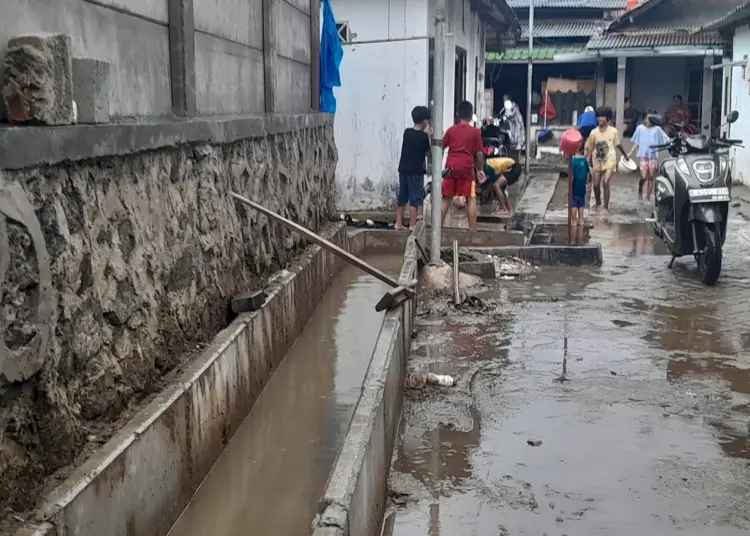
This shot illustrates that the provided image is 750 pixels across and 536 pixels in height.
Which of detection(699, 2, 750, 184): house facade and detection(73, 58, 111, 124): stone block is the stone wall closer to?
detection(73, 58, 111, 124): stone block

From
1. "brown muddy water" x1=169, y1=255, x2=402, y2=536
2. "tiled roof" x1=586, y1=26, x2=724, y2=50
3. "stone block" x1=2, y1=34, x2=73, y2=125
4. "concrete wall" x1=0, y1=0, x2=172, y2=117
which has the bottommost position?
"brown muddy water" x1=169, y1=255, x2=402, y2=536

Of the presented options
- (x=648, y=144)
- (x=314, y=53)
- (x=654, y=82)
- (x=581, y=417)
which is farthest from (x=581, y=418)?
(x=654, y=82)

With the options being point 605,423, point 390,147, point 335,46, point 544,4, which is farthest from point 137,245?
point 544,4

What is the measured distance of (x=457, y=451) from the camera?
16.3ft

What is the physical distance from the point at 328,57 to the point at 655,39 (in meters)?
14.5

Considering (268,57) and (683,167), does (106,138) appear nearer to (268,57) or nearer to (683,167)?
(268,57)

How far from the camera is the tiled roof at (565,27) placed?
27.1 meters

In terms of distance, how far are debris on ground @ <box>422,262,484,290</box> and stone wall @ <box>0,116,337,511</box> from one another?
2.50m

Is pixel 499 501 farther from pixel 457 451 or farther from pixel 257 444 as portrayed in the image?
pixel 257 444

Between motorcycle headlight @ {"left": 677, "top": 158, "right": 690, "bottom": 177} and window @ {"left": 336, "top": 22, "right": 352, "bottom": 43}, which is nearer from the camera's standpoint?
motorcycle headlight @ {"left": 677, "top": 158, "right": 690, "bottom": 177}

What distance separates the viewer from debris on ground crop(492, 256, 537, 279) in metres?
9.76

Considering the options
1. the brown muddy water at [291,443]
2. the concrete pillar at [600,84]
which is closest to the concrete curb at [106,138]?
the brown muddy water at [291,443]

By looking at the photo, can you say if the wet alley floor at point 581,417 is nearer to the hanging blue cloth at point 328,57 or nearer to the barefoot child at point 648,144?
the hanging blue cloth at point 328,57

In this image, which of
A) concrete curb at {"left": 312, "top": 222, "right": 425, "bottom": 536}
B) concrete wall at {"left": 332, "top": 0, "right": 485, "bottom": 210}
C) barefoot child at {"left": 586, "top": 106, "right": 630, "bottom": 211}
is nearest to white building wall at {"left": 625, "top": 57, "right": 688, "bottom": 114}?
barefoot child at {"left": 586, "top": 106, "right": 630, "bottom": 211}
